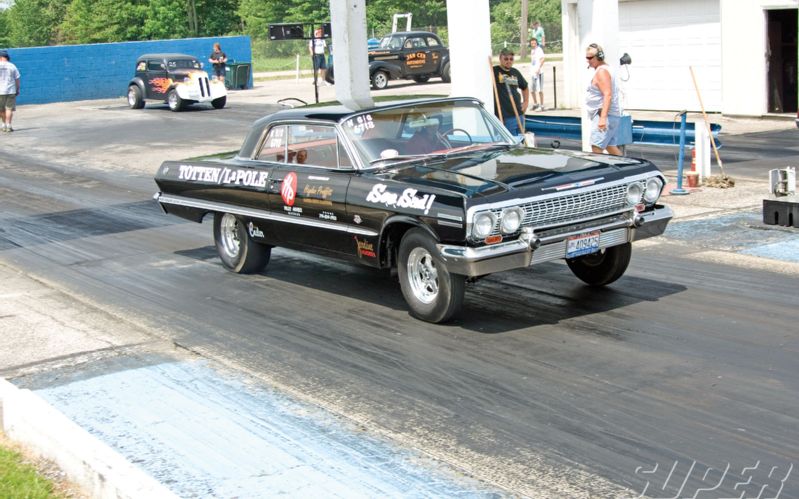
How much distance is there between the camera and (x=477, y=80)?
15945 millimetres

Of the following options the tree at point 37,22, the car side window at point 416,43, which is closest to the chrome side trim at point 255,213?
the car side window at point 416,43

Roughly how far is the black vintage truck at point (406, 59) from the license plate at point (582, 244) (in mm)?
29259

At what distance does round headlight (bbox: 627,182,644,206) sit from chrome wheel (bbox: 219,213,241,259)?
3899 mm

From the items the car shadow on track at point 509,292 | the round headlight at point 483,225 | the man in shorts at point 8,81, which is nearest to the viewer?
the round headlight at point 483,225

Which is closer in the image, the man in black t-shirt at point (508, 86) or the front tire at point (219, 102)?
the man in black t-shirt at point (508, 86)

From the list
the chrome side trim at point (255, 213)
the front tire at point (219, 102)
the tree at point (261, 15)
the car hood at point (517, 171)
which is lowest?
the chrome side trim at point (255, 213)

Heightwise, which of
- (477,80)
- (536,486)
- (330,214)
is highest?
(477,80)

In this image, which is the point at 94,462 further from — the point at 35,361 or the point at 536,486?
the point at 35,361

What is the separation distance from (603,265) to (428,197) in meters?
1.88

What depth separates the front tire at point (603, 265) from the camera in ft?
28.8

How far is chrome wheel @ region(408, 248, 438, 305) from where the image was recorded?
26.6ft

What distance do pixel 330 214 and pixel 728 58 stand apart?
15449 mm

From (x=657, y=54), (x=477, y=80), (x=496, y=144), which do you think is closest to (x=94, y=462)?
(x=496, y=144)

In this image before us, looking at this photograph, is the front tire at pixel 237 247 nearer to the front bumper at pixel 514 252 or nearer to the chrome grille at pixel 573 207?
the front bumper at pixel 514 252
